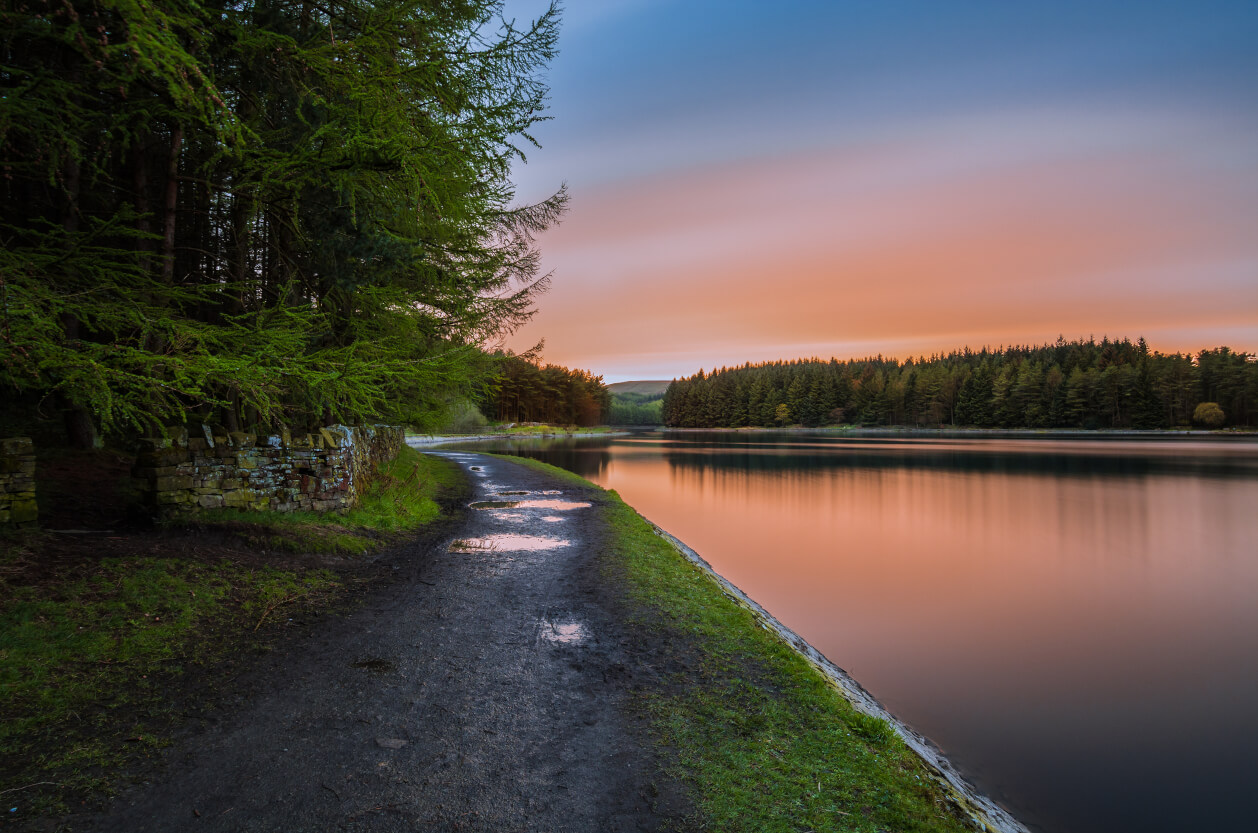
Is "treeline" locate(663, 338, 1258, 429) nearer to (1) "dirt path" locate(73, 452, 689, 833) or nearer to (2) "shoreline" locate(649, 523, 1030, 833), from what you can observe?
(2) "shoreline" locate(649, 523, 1030, 833)

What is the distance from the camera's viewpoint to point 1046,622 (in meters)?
9.76

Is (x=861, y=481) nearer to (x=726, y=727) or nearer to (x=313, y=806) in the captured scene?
(x=726, y=727)

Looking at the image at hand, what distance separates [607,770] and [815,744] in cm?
157

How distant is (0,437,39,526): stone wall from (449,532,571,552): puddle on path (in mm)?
5041

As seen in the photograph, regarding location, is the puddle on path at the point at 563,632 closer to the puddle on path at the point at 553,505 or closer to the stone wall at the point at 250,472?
the stone wall at the point at 250,472

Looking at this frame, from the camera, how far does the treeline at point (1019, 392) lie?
8819cm

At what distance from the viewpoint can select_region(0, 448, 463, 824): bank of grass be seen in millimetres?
3305

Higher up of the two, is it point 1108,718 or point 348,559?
point 348,559

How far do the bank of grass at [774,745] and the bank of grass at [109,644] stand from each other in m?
3.53

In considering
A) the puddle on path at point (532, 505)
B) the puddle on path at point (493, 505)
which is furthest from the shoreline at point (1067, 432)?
the puddle on path at point (493, 505)

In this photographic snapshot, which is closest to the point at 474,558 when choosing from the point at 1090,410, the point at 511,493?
the point at 511,493

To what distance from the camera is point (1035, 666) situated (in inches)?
313

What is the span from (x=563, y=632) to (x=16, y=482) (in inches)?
246

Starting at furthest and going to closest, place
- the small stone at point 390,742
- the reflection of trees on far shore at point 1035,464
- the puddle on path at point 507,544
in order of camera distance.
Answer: the reflection of trees on far shore at point 1035,464 → the puddle on path at point 507,544 → the small stone at point 390,742
